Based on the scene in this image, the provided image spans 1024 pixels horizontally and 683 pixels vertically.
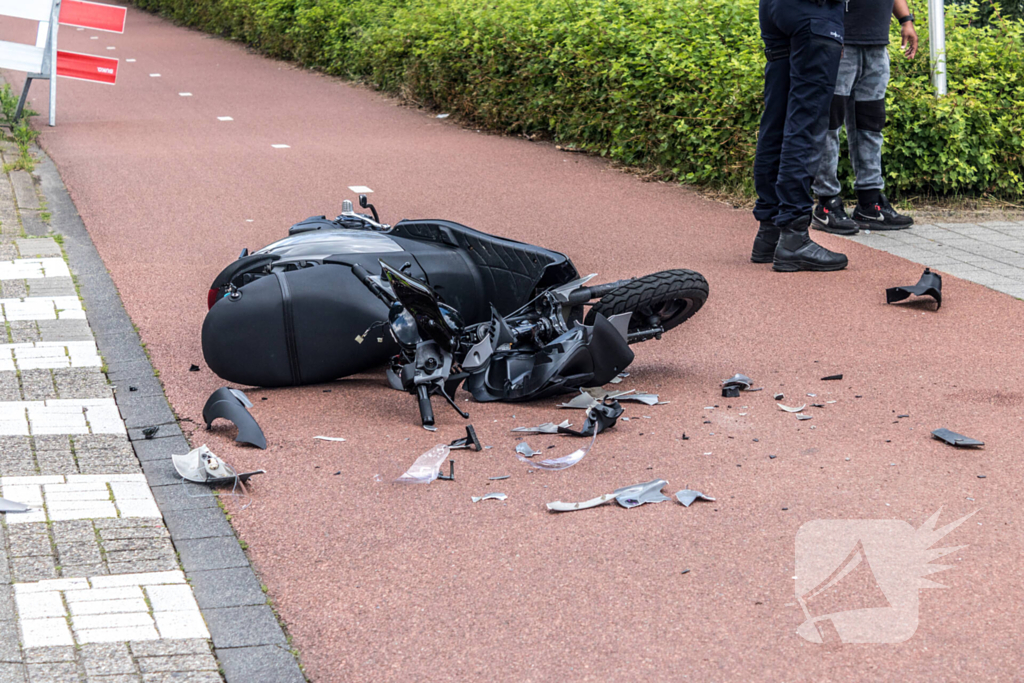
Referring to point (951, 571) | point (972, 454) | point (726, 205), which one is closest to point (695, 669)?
point (951, 571)

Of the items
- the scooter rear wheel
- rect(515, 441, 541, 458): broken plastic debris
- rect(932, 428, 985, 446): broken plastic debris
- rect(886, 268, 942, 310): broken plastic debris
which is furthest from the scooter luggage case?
rect(886, 268, 942, 310): broken plastic debris

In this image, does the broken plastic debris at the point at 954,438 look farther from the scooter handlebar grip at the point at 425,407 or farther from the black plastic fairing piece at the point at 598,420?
the scooter handlebar grip at the point at 425,407

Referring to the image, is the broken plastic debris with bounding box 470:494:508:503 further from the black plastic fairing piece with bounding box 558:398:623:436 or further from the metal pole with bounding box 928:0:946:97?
the metal pole with bounding box 928:0:946:97

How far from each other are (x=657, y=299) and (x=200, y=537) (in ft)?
7.66

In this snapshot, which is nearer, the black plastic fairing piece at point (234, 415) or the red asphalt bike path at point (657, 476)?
the red asphalt bike path at point (657, 476)

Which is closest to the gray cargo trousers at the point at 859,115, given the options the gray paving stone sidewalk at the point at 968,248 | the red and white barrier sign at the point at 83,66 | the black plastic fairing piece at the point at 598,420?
the gray paving stone sidewalk at the point at 968,248

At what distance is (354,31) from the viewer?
17094 mm

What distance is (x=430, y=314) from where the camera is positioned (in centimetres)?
446

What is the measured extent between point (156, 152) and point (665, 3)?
514cm

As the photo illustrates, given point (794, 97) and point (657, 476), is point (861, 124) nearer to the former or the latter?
point (794, 97)

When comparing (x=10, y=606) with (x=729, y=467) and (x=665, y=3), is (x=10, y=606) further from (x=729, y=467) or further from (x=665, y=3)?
(x=665, y=3)

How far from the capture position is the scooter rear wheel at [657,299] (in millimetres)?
4836

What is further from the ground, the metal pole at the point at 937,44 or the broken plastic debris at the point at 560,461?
the metal pole at the point at 937,44

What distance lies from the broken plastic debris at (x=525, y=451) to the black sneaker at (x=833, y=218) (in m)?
4.32
